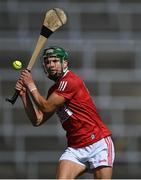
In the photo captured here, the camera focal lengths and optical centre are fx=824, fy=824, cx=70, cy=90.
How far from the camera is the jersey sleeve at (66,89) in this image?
6.14 m

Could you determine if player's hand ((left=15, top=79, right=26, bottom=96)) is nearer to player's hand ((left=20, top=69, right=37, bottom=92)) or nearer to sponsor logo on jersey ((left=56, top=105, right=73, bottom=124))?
player's hand ((left=20, top=69, right=37, bottom=92))

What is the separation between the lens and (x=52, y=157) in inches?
465

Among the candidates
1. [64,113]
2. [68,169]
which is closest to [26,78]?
[64,113]

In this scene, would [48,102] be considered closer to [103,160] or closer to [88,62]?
[103,160]

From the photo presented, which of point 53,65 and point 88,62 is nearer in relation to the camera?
point 53,65

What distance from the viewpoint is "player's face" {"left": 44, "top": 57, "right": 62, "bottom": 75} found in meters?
6.13

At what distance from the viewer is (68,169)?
6133mm

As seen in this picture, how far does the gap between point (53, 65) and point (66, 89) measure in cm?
20

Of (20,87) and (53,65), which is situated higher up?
(53,65)

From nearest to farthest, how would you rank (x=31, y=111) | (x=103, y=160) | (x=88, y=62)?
1. (x=103, y=160)
2. (x=31, y=111)
3. (x=88, y=62)

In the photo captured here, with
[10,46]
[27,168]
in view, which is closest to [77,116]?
[27,168]

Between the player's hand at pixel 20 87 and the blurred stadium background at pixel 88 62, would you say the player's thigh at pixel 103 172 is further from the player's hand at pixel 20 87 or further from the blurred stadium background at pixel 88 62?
the blurred stadium background at pixel 88 62

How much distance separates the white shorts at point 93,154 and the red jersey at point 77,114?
4cm

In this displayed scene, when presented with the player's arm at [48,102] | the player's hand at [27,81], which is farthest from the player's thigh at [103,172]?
the player's hand at [27,81]
